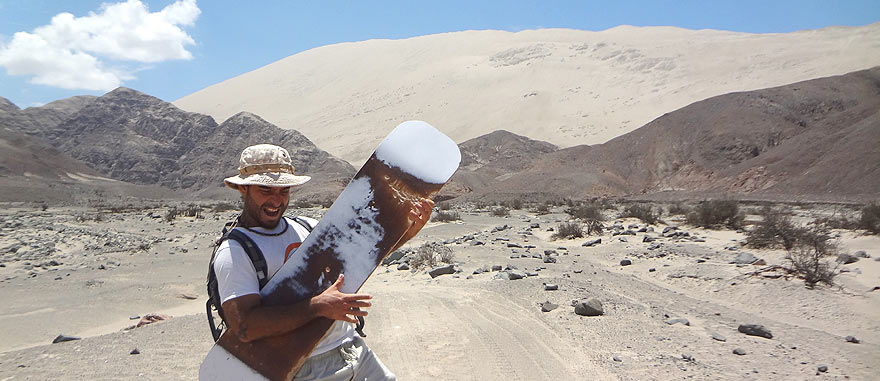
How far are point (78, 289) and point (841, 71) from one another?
2860 inches

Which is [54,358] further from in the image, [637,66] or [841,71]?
[637,66]

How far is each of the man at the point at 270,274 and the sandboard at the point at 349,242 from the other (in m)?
0.06

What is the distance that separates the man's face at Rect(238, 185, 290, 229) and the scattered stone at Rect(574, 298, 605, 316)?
15.8ft

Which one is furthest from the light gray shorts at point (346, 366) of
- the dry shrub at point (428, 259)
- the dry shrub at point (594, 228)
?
the dry shrub at point (594, 228)

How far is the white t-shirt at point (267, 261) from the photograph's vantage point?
1803 millimetres

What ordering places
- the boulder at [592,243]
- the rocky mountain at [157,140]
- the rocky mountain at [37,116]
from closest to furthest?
1. the boulder at [592,243]
2. the rocky mountain at [157,140]
3. the rocky mountain at [37,116]

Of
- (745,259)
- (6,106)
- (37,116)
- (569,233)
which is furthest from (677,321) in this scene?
(6,106)

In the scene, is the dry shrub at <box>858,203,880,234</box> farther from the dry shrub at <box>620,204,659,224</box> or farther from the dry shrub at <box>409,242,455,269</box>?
the dry shrub at <box>409,242,455,269</box>

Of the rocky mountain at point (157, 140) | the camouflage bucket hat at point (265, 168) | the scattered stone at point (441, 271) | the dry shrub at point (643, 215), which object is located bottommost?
the dry shrub at point (643, 215)

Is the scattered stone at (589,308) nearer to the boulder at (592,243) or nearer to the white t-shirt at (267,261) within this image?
the white t-shirt at (267,261)

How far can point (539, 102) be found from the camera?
7925cm

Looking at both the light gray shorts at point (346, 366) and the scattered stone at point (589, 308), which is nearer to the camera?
the light gray shorts at point (346, 366)

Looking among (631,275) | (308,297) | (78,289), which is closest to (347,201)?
(308,297)

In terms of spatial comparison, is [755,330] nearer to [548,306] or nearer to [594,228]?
[548,306]
